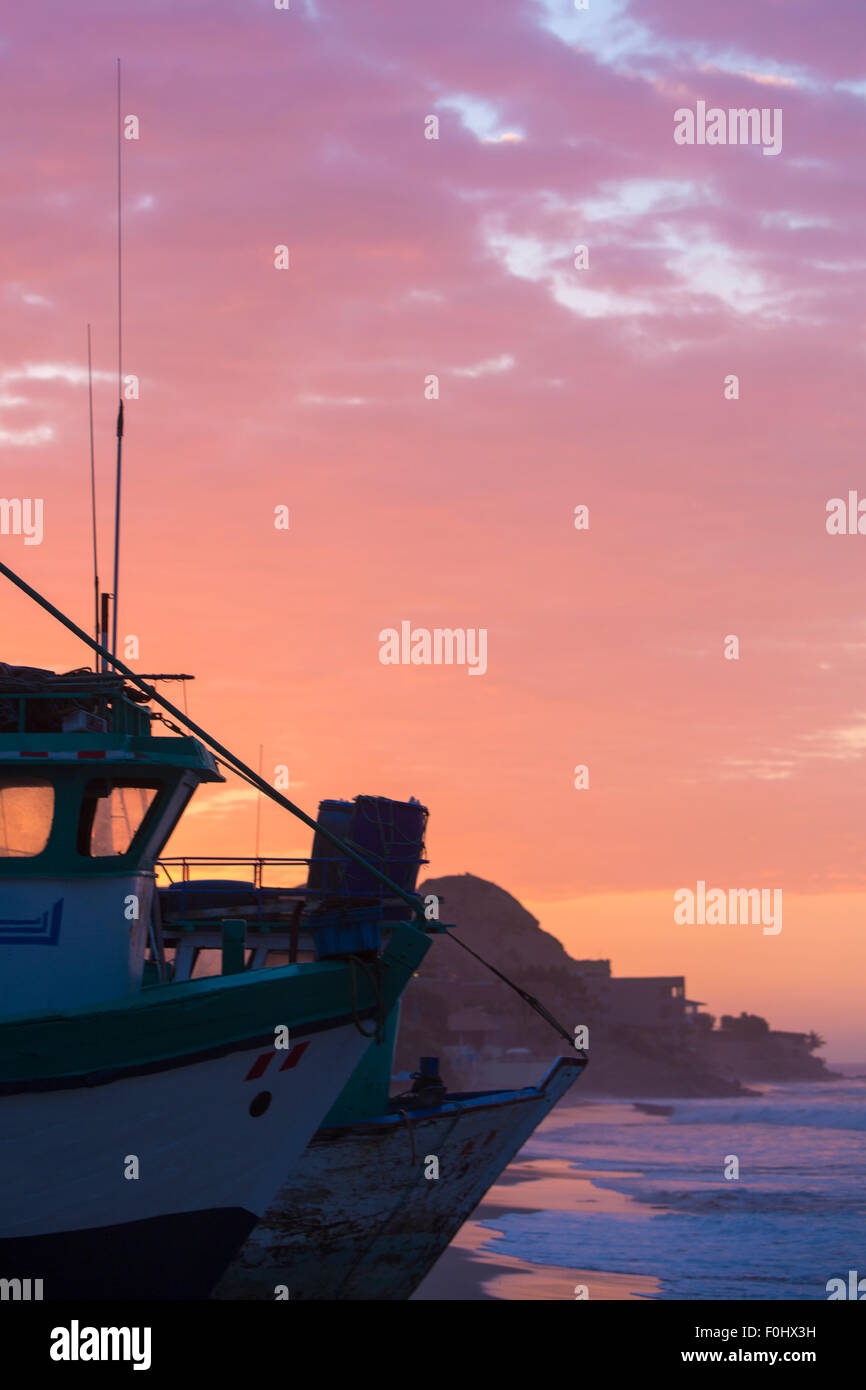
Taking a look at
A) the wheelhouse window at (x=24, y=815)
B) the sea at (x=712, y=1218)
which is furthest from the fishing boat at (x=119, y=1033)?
the sea at (x=712, y=1218)

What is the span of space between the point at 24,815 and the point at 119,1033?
2.50 m

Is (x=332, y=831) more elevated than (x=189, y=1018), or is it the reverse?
(x=332, y=831)

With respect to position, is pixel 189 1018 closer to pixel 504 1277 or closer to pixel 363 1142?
pixel 363 1142

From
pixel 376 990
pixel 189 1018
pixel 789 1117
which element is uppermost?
pixel 376 990

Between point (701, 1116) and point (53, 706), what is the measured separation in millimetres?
114999

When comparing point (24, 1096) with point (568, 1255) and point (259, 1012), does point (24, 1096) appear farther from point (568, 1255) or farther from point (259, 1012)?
point (568, 1255)

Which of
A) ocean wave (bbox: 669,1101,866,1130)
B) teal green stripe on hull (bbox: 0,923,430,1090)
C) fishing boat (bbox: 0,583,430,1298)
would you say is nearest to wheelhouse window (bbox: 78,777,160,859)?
fishing boat (bbox: 0,583,430,1298)

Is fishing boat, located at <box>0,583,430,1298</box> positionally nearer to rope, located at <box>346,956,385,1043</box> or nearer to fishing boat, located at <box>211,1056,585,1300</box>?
rope, located at <box>346,956,385,1043</box>

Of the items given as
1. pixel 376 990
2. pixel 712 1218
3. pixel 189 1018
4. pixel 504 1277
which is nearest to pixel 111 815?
pixel 189 1018

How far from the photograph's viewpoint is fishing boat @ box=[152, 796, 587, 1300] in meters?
19.9

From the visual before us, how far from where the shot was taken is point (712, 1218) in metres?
43.5

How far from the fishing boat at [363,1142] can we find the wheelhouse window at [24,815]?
417 centimetres
